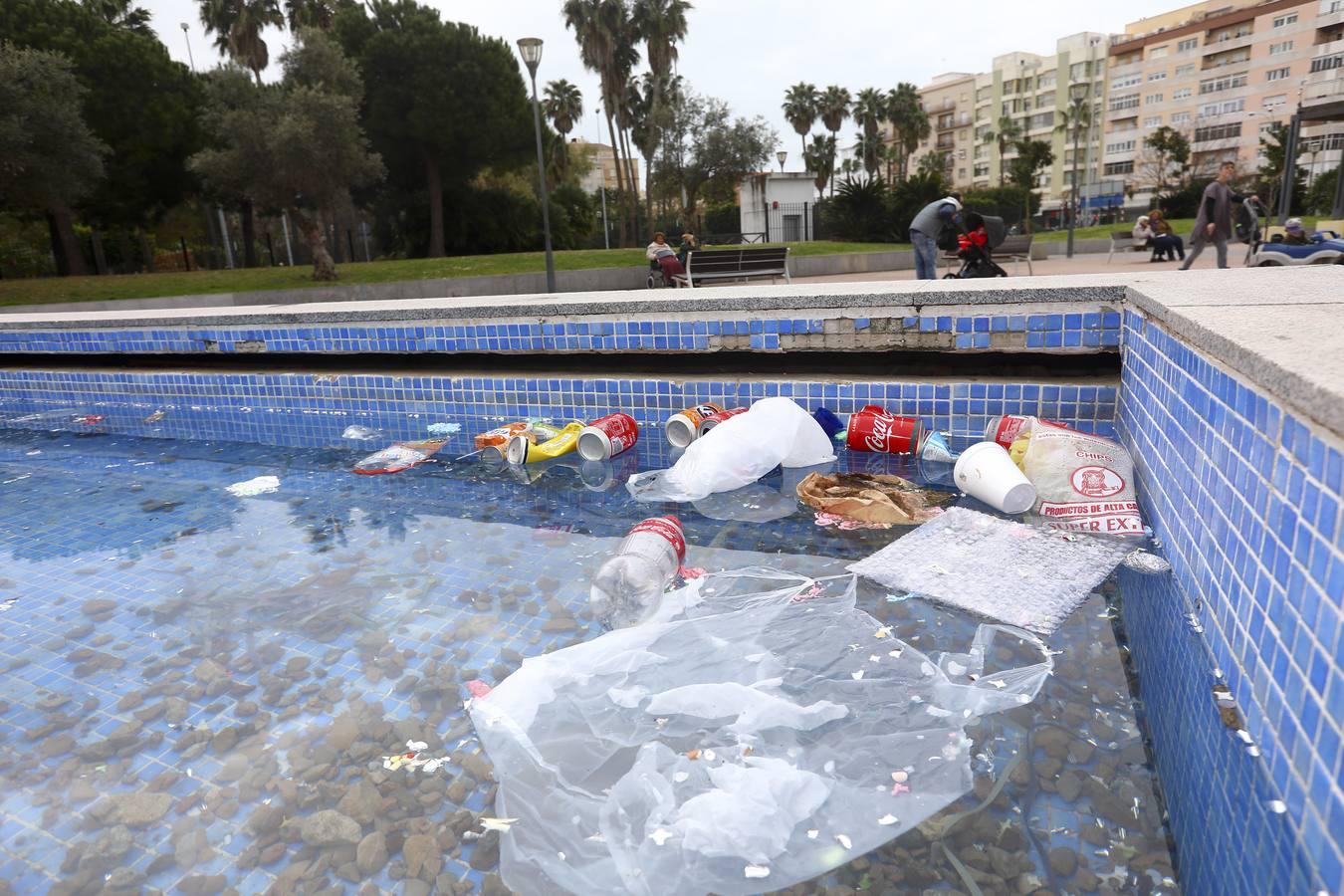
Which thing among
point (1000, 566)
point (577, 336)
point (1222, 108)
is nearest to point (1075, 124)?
point (1222, 108)

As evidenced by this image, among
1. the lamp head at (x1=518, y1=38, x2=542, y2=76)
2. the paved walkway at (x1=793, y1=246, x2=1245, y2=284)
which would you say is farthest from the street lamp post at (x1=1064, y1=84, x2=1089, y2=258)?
the lamp head at (x1=518, y1=38, x2=542, y2=76)

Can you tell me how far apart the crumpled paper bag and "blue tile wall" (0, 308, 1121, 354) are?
107cm

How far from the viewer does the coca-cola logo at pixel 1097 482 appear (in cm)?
305

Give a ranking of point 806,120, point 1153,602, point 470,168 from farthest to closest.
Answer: point 806,120, point 470,168, point 1153,602

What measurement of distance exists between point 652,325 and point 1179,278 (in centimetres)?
281

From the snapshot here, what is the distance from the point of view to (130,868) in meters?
1.57

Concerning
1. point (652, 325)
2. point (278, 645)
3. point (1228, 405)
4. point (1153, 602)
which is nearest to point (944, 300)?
point (652, 325)

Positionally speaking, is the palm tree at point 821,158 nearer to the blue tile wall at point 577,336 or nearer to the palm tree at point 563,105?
the palm tree at point 563,105

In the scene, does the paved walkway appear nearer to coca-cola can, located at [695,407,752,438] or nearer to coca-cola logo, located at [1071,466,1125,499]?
coca-cola can, located at [695,407,752,438]

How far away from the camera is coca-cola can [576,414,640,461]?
4.31m

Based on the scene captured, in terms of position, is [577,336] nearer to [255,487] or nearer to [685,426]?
[685,426]

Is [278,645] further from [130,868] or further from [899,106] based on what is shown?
[899,106]

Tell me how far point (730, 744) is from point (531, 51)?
13918mm

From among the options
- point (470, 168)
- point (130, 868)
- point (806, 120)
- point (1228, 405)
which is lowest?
point (130, 868)
